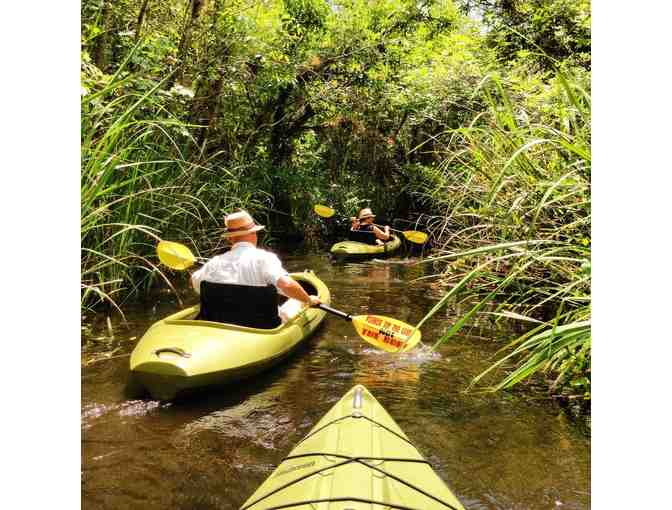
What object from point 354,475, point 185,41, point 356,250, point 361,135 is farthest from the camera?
point 361,135

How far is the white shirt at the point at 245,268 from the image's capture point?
290 centimetres

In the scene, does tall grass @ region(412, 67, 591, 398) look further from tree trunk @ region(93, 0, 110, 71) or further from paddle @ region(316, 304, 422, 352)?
tree trunk @ region(93, 0, 110, 71)

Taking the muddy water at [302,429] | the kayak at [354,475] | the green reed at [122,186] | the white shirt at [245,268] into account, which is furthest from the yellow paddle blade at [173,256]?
the kayak at [354,475]

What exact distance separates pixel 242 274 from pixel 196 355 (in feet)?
2.14

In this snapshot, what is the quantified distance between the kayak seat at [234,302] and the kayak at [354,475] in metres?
1.11

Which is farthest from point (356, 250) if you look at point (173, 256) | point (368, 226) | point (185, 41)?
point (173, 256)

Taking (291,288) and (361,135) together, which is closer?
(291,288)

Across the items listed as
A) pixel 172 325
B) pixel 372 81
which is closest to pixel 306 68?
pixel 372 81

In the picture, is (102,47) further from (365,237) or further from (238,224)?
(365,237)

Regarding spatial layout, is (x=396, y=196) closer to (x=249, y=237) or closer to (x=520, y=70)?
(x=520, y=70)

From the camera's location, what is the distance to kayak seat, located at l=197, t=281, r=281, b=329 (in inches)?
108

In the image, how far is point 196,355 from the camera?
2.38 metres

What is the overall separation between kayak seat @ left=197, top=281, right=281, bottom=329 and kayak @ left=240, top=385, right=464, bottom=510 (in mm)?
1112
